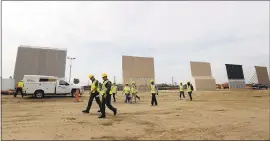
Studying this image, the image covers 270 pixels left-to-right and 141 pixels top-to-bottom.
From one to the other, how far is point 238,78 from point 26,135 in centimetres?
4618

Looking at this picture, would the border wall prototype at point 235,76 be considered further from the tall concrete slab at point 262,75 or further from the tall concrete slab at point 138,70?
the tall concrete slab at point 138,70

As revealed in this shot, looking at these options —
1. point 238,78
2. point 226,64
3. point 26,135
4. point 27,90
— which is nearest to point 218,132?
point 26,135

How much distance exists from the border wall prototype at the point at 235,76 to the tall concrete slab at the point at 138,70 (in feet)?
55.4

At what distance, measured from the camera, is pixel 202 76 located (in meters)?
40.9

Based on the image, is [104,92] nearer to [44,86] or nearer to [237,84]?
[44,86]

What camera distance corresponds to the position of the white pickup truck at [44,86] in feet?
59.6

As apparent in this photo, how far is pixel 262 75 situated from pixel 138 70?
29861mm

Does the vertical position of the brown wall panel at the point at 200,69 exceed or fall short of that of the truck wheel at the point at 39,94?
it exceeds it

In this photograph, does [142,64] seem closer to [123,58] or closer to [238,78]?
[123,58]

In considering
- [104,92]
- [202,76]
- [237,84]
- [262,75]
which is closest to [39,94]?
[104,92]

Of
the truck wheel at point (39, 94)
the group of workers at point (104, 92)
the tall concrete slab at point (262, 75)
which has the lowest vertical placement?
the truck wheel at point (39, 94)

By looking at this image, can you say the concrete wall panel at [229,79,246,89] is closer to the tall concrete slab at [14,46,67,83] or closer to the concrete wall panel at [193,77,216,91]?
the concrete wall panel at [193,77,216,91]

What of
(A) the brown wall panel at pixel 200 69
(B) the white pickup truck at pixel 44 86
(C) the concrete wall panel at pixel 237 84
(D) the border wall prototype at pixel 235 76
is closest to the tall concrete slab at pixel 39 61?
(B) the white pickup truck at pixel 44 86

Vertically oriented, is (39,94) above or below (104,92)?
below
